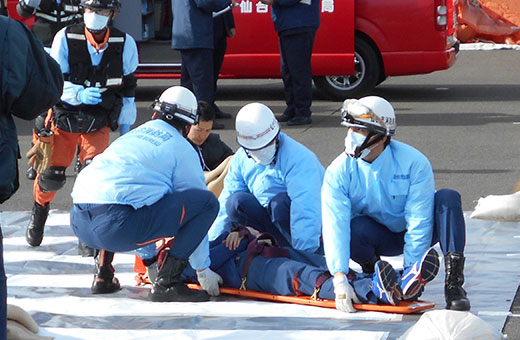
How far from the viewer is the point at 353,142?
5430 mm

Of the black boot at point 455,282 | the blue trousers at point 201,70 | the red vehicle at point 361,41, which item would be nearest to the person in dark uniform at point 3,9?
the blue trousers at point 201,70

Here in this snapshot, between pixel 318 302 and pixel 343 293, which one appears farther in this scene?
pixel 318 302

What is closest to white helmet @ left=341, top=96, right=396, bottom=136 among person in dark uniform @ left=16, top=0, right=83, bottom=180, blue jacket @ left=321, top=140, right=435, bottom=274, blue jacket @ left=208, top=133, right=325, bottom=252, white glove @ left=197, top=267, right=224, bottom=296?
blue jacket @ left=321, top=140, right=435, bottom=274

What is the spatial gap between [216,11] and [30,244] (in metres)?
4.05

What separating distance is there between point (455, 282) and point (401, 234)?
451 millimetres

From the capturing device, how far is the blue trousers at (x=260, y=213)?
6.09m

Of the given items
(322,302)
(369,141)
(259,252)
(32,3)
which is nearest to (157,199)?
(259,252)

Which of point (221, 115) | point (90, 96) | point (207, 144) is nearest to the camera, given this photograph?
point (90, 96)

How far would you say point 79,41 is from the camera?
22.5ft

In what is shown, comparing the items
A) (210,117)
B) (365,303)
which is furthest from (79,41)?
(365,303)

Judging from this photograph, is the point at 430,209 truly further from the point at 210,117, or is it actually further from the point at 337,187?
the point at 210,117

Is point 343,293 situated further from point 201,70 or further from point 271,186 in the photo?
point 201,70

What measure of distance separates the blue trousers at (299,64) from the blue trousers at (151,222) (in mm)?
5331

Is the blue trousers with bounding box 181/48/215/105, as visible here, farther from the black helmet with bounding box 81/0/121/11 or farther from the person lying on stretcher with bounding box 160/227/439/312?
the person lying on stretcher with bounding box 160/227/439/312
